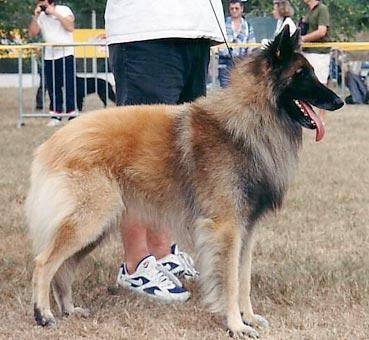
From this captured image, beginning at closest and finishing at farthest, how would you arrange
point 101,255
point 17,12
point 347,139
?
point 101,255
point 347,139
point 17,12

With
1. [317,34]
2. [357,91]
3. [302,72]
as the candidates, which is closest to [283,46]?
[302,72]

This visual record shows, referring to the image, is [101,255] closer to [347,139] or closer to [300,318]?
[300,318]

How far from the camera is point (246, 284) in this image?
3969mm

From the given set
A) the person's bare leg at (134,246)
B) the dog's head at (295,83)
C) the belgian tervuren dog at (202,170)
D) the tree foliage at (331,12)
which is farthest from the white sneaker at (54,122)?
the tree foliage at (331,12)

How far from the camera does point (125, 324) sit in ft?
12.7

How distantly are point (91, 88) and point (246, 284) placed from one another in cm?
1045

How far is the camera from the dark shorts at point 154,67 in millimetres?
4188

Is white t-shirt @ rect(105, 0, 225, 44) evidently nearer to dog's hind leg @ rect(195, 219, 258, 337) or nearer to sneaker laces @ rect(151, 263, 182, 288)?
dog's hind leg @ rect(195, 219, 258, 337)

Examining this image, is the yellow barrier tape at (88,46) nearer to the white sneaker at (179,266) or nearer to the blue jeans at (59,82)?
the blue jeans at (59,82)

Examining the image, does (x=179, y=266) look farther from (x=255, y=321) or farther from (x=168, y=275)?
(x=255, y=321)

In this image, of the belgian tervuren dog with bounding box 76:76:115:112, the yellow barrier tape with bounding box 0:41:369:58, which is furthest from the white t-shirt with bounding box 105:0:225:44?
the belgian tervuren dog with bounding box 76:76:115:112

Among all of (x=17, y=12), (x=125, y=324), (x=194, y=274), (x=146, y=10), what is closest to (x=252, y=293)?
(x=194, y=274)

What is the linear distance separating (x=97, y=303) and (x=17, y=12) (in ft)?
45.2

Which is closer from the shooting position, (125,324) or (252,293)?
(125,324)
